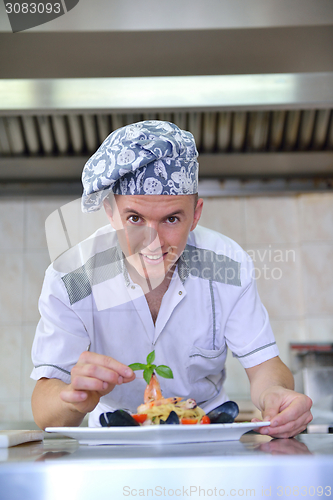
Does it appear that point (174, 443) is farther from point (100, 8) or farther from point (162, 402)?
point (100, 8)

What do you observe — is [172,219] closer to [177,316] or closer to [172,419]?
[177,316]

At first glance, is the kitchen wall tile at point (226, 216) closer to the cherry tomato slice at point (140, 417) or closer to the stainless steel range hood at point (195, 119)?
the stainless steel range hood at point (195, 119)

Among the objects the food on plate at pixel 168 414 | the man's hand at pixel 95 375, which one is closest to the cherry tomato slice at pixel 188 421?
the food on plate at pixel 168 414

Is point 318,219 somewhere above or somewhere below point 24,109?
below

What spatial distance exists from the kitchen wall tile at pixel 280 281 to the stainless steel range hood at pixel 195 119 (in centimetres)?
39

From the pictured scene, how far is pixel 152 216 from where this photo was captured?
894 mm

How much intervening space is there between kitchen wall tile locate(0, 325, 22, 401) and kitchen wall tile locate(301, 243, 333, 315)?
1340 mm

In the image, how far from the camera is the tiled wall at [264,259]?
206 cm

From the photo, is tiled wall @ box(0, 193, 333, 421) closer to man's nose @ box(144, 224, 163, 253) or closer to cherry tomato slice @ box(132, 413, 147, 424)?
man's nose @ box(144, 224, 163, 253)

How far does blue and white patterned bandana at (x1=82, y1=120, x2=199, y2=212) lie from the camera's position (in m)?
0.85

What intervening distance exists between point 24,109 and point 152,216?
862mm

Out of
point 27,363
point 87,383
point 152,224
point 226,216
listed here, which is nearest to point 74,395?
point 87,383

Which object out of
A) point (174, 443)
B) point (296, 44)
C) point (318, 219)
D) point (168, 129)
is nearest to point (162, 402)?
point (174, 443)

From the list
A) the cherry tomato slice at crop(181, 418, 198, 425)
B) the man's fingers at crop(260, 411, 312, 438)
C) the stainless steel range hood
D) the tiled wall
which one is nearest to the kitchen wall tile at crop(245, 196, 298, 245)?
the tiled wall
